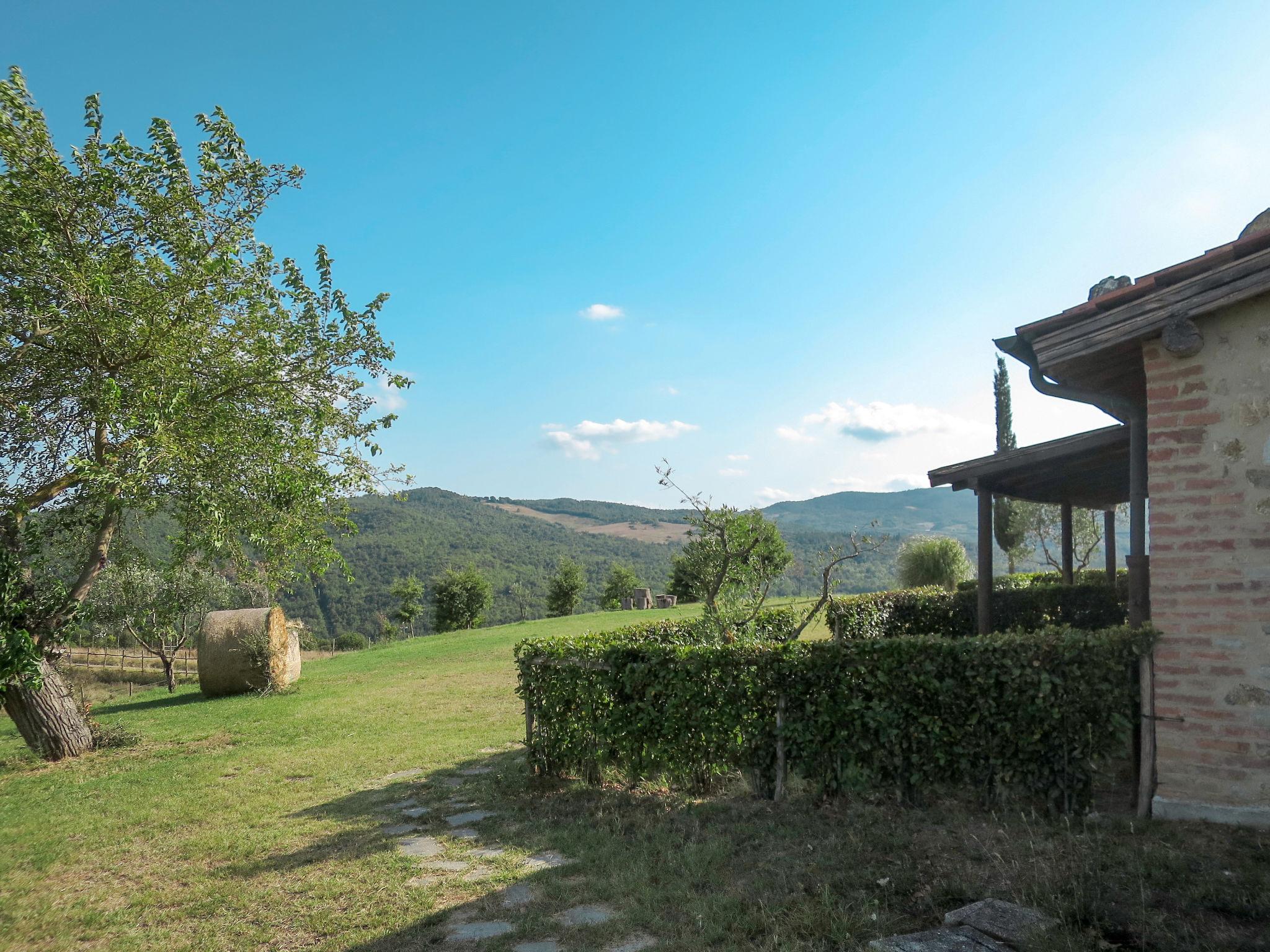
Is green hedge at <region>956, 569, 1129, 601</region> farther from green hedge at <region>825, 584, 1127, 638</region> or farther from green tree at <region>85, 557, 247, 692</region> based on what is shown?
green tree at <region>85, 557, 247, 692</region>

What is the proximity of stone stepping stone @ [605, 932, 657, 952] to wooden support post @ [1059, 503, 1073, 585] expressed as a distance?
11.4 meters

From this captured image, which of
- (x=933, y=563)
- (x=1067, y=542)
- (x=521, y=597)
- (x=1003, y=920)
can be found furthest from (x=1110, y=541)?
(x=521, y=597)

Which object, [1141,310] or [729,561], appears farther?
[729,561]

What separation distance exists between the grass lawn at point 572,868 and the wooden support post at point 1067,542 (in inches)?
350

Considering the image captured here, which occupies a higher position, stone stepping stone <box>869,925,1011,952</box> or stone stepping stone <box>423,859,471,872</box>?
stone stepping stone <box>869,925,1011,952</box>

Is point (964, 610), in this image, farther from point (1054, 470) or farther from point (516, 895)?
point (516, 895)

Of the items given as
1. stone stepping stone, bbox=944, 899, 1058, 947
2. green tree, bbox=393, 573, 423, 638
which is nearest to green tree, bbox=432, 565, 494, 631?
green tree, bbox=393, 573, 423, 638

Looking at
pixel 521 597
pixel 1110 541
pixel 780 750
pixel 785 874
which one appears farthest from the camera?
pixel 521 597

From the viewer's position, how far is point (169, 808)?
7098 millimetres

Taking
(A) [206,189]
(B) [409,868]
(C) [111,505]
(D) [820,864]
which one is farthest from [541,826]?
(A) [206,189]

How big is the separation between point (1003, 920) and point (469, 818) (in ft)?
14.0

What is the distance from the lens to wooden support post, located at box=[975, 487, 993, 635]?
9.02 metres

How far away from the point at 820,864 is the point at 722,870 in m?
0.60

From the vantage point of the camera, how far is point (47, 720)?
31.7ft
